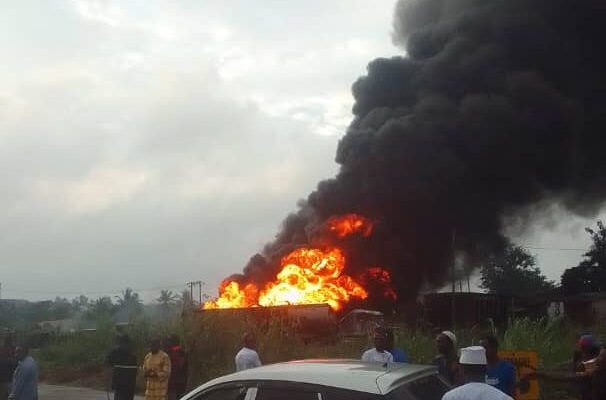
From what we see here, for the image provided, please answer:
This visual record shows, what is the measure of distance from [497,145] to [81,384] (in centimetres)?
1702

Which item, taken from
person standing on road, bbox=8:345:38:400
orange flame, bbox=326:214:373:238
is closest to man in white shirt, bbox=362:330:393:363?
person standing on road, bbox=8:345:38:400

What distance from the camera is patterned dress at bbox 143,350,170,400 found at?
9719 mm

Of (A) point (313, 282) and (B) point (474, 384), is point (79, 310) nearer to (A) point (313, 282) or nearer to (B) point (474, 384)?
(A) point (313, 282)

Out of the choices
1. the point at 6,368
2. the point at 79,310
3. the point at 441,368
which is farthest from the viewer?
the point at 79,310

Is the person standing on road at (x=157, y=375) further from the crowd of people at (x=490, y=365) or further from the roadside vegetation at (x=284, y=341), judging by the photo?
the roadside vegetation at (x=284, y=341)

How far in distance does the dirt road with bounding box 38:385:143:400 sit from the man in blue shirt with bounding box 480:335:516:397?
1100 centimetres

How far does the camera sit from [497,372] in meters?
5.93

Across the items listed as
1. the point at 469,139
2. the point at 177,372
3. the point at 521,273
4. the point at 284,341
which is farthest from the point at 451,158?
the point at 521,273

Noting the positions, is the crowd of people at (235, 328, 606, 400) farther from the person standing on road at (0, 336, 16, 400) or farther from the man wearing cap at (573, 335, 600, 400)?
the person standing on road at (0, 336, 16, 400)

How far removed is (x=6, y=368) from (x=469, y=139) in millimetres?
20236

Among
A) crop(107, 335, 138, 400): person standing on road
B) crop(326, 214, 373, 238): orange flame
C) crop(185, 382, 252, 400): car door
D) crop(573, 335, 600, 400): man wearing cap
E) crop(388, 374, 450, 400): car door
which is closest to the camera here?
crop(388, 374, 450, 400): car door

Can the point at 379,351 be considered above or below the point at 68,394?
above

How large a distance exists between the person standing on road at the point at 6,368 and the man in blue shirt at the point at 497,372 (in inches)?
321

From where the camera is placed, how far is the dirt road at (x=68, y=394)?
1655 centimetres
